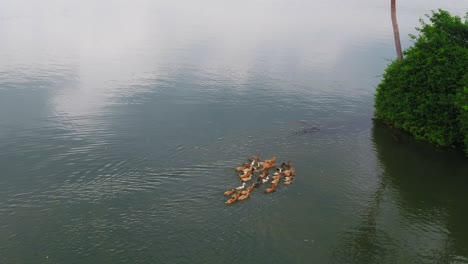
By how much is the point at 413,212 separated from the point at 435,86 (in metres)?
10.4

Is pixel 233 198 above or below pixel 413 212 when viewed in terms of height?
above

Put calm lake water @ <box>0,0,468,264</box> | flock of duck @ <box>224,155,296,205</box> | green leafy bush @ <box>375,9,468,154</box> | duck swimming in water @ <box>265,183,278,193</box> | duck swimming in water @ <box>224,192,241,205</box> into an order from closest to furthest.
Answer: calm lake water @ <box>0,0,468,264</box>
duck swimming in water @ <box>224,192,241,205</box>
flock of duck @ <box>224,155,296,205</box>
duck swimming in water @ <box>265,183,278,193</box>
green leafy bush @ <box>375,9,468,154</box>

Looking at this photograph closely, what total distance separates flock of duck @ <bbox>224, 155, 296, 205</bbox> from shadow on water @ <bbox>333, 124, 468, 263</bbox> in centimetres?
431

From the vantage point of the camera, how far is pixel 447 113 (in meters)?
27.0

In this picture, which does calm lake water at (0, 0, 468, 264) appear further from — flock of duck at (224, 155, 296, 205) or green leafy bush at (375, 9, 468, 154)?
green leafy bush at (375, 9, 468, 154)

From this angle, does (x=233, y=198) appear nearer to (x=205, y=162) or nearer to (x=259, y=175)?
(x=259, y=175)

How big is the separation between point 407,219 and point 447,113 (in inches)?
387

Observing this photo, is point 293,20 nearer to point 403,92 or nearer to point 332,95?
point 332,95

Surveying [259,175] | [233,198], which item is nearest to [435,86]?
[259,175]

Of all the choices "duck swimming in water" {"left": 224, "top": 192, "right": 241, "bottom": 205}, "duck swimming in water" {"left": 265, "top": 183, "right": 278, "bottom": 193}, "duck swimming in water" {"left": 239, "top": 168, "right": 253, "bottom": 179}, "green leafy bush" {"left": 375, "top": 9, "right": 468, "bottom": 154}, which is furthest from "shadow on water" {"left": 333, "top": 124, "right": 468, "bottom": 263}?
"duck swimming in water" {"left": 239, "top": 168, "right": 253, "bottom": 179}

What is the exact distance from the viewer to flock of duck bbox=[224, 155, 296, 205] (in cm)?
2119

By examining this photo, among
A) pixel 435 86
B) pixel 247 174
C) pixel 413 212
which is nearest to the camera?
pixel 413 212

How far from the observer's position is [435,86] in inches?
1092

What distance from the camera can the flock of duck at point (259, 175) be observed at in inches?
834
